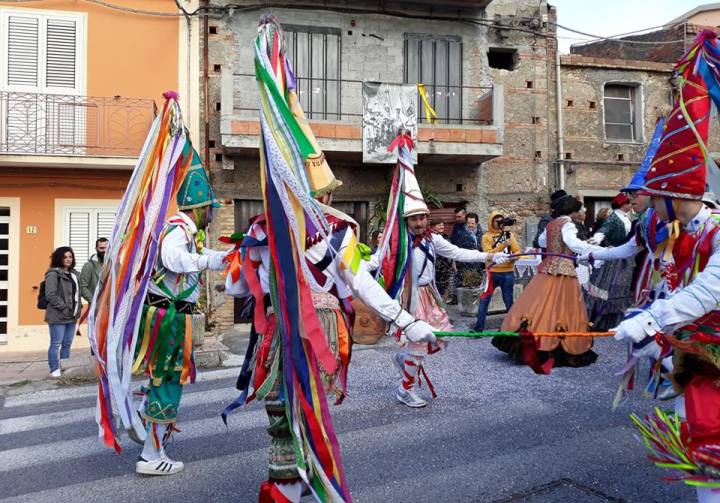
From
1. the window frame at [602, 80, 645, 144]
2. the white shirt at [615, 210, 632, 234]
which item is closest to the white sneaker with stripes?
the white shirt at [615, 210, 632, 234]

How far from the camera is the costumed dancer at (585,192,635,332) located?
7484 mm

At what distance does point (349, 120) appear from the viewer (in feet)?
44.2

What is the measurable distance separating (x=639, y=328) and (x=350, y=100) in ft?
38.0

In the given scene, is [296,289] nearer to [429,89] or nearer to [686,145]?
[686,145]

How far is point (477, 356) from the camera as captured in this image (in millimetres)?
7707

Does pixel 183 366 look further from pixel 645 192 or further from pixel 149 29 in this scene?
pixel 149 29

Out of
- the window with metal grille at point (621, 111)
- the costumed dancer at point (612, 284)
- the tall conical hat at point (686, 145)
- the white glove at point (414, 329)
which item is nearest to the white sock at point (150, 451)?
the white glove at point (414, 329)

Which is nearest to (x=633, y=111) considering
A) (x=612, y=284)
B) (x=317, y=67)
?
(x=317, y=67)

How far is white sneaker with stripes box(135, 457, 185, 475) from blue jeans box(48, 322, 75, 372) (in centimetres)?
465

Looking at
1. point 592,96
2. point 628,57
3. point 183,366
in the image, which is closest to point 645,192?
point 183,366

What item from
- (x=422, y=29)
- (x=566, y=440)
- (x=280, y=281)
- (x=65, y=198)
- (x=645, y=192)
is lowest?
(x=566, y=440)

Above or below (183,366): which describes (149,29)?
above

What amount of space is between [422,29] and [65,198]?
8969 mm

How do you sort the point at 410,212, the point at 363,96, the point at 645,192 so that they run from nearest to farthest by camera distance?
the point at 645,192, the point at 410,212, the point at 363,96
